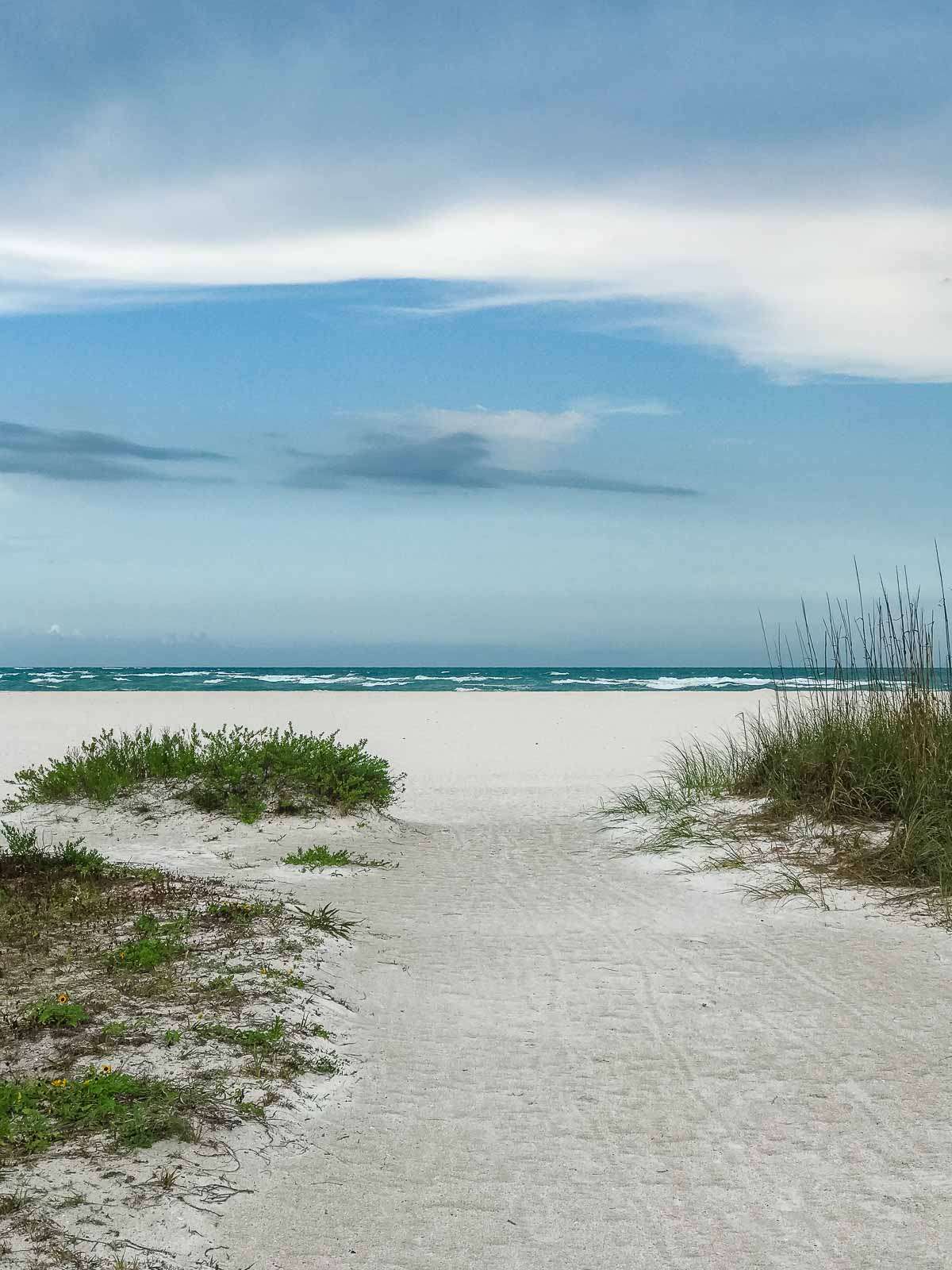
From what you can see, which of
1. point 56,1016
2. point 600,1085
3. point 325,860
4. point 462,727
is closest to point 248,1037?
point 56,1016

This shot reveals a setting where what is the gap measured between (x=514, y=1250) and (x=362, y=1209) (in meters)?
0.55

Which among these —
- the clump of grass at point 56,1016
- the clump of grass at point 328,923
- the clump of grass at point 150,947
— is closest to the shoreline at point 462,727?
the clump of grass at point 328,923

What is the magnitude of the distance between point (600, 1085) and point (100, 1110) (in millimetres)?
2094

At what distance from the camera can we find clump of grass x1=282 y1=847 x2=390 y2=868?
9.23m

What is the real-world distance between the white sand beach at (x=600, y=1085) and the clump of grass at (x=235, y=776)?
1017 millimetres

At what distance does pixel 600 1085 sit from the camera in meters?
4.88

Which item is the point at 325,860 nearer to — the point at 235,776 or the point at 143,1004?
the point at 235,776

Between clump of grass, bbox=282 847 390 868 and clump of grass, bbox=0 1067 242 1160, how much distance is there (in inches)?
189

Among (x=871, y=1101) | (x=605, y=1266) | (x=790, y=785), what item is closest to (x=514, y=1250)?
(x=605, y=1266)

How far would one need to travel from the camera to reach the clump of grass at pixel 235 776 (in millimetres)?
11094

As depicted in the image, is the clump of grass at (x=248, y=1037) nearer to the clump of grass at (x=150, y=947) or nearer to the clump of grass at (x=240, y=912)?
the clump of grass at (x=150, y=947)

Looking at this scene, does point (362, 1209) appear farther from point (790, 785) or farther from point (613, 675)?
point (613, 675)

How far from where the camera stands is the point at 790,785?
10188mm

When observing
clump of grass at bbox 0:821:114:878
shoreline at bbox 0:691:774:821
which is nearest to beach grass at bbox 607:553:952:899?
shoreline at bbox 0:691:774:821
